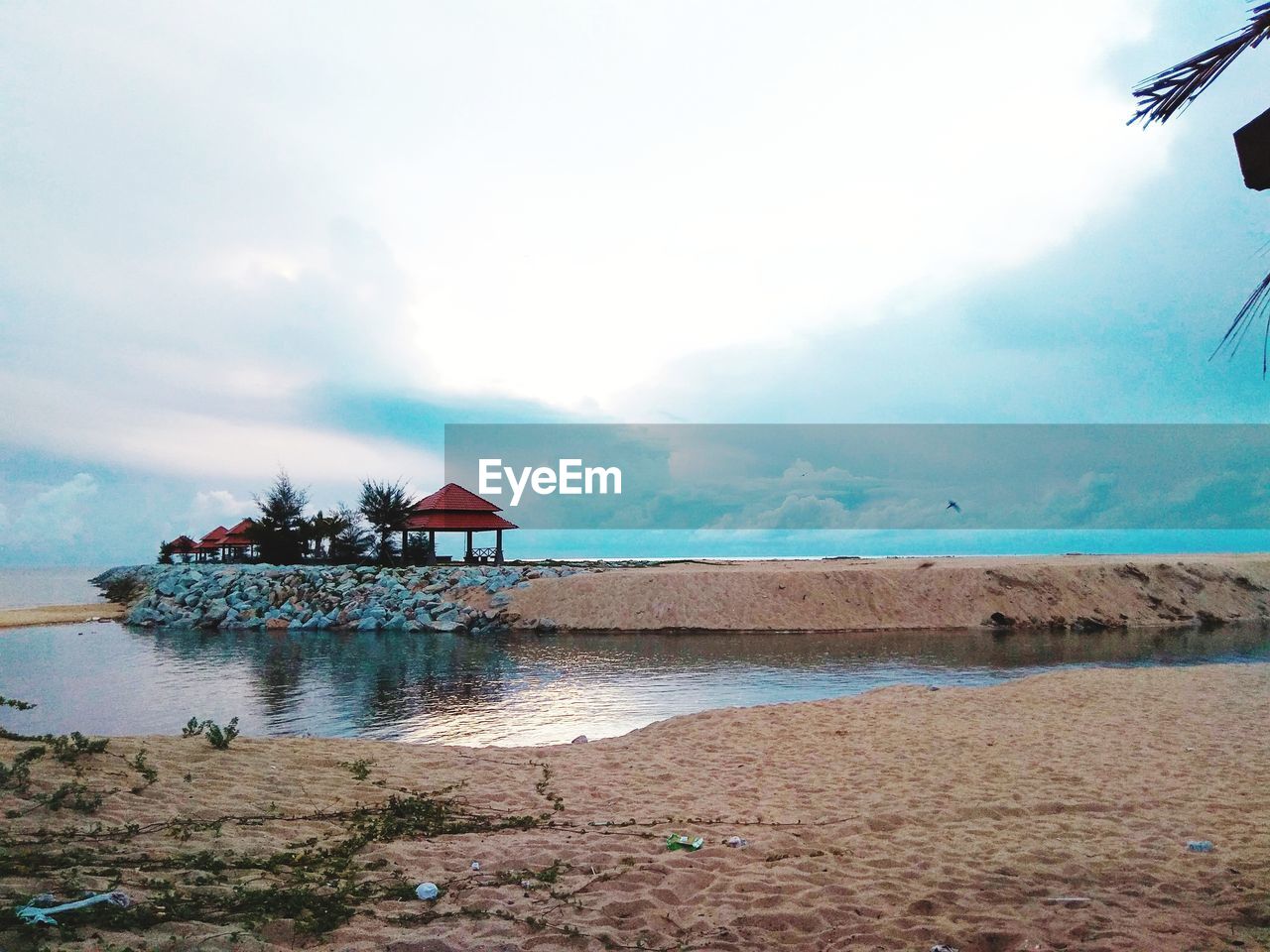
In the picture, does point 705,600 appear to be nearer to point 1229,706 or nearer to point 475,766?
point 1229,706

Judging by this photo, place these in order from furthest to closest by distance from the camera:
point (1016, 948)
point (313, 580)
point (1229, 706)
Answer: point (313, 580) → point (1229, 706) → point (1016, 948)

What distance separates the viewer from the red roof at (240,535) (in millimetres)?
41250

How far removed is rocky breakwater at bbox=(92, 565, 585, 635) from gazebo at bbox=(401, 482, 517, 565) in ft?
10.2

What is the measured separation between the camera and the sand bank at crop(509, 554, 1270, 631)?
23.8 m

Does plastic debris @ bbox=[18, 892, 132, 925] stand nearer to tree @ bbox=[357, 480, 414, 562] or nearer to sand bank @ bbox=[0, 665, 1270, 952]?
sand bank @ bbox=[0, 665, 1270, 952]

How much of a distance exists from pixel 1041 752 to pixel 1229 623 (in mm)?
23727

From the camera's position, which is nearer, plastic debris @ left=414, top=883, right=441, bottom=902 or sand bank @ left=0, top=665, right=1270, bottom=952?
sand bank @ left=0, top=665, right=1270, bottom=952

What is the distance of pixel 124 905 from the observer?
376cm

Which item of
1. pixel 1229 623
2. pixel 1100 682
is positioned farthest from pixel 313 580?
pixel 1229 623

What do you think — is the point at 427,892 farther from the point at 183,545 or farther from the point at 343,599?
the point at 183,545

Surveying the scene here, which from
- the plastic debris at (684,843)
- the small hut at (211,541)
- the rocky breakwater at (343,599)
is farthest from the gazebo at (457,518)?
the plastic debris at (684,843)

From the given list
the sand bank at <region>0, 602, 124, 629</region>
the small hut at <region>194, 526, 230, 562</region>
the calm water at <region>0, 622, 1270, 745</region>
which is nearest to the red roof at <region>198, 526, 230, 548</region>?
the small hut at <region>194, 526, 230, 562</region>

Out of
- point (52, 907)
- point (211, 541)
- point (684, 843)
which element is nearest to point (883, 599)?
point (684, 843)

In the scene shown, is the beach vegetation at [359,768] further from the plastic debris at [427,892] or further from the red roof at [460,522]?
the red roof at [460,522]
